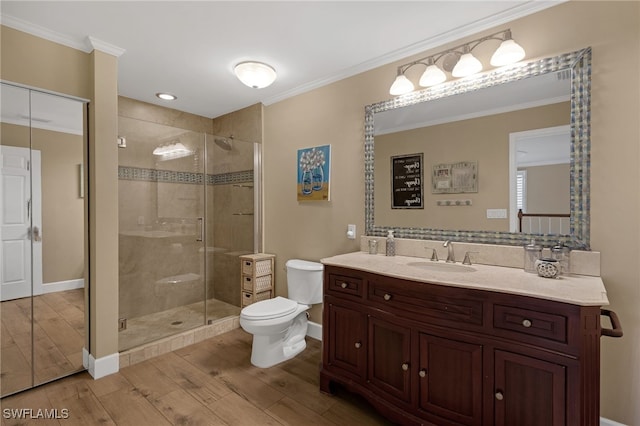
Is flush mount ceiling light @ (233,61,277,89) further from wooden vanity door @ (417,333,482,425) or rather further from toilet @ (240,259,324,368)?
wooden vanity door @ (417,333,482,425)

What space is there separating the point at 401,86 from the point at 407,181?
71 centimetres

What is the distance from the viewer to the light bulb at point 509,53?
1.74 m

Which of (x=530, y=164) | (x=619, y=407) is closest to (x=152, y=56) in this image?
(x=530, y=164)

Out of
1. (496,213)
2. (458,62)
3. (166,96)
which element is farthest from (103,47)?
(496,213)

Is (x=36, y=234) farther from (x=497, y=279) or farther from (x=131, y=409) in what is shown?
(x=497, y=279)

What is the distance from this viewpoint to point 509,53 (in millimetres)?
1746

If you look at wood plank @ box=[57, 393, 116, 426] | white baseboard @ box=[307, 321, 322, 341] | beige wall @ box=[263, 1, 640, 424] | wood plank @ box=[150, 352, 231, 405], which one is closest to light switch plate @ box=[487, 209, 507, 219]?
beige wall @ box=[263, 1, 640, 424]

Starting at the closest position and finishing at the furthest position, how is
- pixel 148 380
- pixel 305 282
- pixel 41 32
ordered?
1. pixel 41 32
2. pixel 148 380
3. pixel 305 282

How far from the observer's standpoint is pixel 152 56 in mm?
2414

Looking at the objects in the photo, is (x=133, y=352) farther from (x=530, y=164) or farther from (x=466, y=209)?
(x=530, y=164)

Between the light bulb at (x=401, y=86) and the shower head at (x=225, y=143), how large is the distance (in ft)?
6.69

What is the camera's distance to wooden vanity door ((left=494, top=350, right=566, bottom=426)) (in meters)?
1.24

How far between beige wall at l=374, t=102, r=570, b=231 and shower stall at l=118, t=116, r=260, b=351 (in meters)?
1.69

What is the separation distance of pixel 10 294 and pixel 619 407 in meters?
3.73
